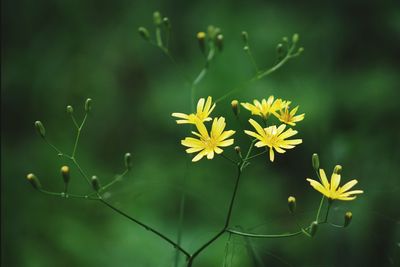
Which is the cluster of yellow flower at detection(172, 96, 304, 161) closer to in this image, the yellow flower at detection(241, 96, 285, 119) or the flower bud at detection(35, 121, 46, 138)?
the yellow flower at detection(241, 96, 285, 119)

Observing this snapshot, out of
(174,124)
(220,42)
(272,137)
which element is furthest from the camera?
(174,124)

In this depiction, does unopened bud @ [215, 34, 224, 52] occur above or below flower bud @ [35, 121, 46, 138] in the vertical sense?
above

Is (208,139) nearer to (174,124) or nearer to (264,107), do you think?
(264,107)

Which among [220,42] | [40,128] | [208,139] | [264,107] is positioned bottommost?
[40,128]

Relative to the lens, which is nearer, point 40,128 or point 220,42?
point 40,128

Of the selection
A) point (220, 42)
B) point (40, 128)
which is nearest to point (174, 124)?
point (220, 42)

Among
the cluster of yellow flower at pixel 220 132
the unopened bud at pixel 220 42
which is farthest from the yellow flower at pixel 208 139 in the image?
the unopened bud at pixel 220 42

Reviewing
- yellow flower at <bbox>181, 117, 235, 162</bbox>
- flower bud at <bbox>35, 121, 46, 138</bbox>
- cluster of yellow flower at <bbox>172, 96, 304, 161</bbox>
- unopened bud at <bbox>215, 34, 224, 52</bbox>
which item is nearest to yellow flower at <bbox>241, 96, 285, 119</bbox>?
cluster of yellow flower at <bbox>172, 96, 304, 161</bbox>

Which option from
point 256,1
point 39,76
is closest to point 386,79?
point 256,1

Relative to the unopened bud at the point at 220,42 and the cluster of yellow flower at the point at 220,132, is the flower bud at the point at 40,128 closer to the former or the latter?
the cluster of yellow flower at the point at 220,132
